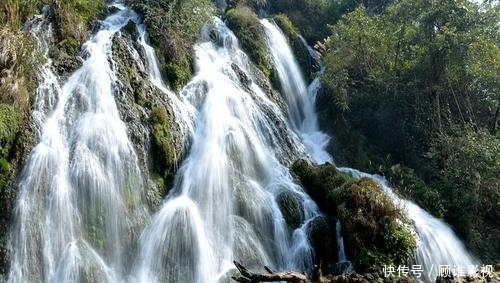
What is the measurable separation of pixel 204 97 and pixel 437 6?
9704 mm

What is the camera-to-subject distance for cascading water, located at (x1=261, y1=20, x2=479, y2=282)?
10930 millimetres

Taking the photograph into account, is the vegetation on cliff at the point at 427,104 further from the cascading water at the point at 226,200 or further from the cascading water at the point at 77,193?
the cascading water at the point at 77,193

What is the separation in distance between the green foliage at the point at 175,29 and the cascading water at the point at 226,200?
2.63ft

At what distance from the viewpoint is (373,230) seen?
1037 cm

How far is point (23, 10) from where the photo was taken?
45.1ft

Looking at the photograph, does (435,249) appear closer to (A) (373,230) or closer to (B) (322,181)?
(A) (373,230)

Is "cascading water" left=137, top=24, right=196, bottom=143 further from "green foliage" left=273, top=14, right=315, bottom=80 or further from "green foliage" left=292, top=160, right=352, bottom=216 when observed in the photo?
"green foliage" left=273, top=14, right=315, bottom=80

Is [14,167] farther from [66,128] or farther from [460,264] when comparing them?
[460,264]

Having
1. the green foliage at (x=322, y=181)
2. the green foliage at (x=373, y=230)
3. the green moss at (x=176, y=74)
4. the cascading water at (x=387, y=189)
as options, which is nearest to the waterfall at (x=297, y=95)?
the cascading water at (x=387, y=189)

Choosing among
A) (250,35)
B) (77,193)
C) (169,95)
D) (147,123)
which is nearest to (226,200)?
(147,123)

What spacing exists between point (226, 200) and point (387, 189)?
5412 mm

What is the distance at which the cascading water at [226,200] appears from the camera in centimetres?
986

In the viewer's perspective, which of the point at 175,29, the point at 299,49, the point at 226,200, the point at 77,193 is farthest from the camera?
the point at 299,49

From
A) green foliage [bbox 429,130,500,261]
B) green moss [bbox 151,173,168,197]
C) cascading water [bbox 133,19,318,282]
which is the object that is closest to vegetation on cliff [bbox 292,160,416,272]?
cascading water [bbox 133,19,318,282]
